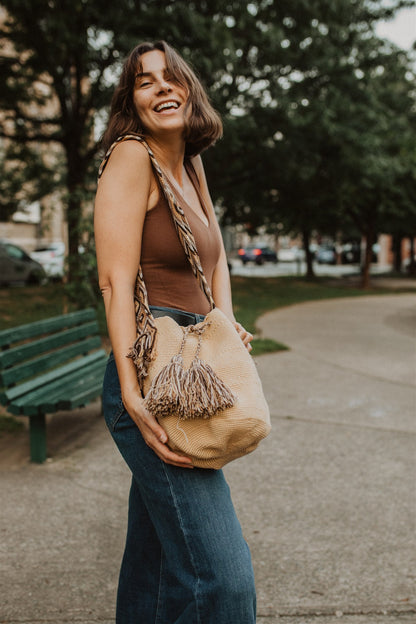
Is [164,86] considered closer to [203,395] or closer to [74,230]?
[203,395]

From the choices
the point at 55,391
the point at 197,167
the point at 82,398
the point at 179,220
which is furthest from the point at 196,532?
the point at 55,391

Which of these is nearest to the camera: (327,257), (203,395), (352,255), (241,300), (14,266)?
(203,395)

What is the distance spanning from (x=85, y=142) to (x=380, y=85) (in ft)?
27.4

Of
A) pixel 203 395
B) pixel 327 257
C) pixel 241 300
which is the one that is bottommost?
pixel 241 300

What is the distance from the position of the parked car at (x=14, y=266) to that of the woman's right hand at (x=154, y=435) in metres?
19.5

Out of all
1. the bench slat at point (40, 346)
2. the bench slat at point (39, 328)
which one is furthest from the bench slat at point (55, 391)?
the bench slat at point (39, 328)

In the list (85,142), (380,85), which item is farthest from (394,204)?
(85,142)

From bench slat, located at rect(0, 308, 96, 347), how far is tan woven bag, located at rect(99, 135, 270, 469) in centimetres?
282

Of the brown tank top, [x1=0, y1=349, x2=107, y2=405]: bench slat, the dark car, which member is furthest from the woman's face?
the dark car

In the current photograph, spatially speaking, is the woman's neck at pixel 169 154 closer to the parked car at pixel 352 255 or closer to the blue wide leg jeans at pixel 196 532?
the blue wide leg jeans at pixel 196 532

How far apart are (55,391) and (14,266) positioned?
17.3m

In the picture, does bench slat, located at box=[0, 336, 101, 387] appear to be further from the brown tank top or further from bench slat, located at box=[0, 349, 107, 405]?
the brown tank top

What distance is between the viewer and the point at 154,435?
5.09ft

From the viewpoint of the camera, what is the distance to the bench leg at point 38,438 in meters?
4.03
